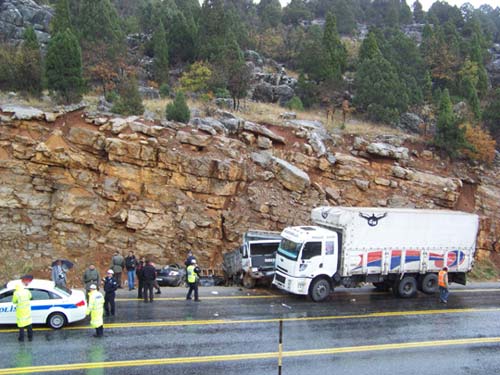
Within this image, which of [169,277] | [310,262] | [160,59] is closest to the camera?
[310,262]

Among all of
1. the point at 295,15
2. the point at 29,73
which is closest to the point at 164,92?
the point at 29,73

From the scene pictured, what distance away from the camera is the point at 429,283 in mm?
19203

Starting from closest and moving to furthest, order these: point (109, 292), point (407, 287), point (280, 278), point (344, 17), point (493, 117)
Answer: point (109, 292) < point (280, 278) < point (407, 287) < point (493, 117) < point (344, 17)

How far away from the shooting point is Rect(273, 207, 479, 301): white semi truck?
1761 cm

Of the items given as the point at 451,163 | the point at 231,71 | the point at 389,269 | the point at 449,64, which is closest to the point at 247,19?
the point at 449,64

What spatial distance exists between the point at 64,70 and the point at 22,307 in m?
19.0

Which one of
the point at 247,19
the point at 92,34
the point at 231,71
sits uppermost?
the point at 247,19

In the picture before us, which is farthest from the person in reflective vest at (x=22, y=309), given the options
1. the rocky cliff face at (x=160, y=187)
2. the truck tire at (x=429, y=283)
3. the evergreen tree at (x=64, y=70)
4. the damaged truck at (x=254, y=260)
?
the evergreen tree at (x=64, y=70)

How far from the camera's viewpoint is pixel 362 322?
607 inches

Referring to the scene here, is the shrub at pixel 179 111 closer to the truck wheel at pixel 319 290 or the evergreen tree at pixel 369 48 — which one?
the truck wheel at pixel 319 290

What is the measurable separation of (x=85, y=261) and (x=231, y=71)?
57.8 feet

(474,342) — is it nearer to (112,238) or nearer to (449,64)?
(112,238)

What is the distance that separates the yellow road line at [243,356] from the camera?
10844mm

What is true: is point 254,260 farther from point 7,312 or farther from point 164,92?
point 164,92
